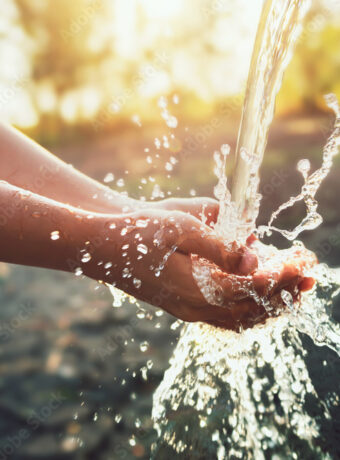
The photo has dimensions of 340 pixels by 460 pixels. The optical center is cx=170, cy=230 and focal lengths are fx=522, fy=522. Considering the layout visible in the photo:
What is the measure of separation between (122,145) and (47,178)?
8778 mm

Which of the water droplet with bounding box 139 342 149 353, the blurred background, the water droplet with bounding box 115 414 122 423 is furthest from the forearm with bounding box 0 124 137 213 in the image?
the water droplet with bounding box 139 342 149 353

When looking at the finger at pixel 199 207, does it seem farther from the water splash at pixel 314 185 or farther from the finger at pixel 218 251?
the finger at pixel 218 251

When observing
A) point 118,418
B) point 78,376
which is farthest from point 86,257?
point 78,376

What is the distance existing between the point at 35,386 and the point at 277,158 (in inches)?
236

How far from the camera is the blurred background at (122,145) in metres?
2.38

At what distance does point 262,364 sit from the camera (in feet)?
6.29

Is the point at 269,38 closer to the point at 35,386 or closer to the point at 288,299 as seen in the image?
the point at 288,299

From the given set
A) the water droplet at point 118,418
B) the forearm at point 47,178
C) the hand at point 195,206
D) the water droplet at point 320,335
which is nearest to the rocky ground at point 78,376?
the water droplet at point 118,418

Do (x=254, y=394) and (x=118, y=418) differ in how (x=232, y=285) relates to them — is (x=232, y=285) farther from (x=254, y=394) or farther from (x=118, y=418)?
(x=118, y=418)

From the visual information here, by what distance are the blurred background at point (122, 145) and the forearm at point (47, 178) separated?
88 mm

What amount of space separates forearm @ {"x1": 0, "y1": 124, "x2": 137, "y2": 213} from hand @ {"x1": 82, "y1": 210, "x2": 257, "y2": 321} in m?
0.48

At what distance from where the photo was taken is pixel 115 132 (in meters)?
11.1

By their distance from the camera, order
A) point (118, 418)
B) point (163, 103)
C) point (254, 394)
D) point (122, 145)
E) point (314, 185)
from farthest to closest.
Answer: point (122, 145) → point (118, 418) → point (254, 394) → point (314, 185) → point (163, 103)

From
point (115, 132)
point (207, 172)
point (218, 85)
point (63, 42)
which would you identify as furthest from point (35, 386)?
point (63, 42)
